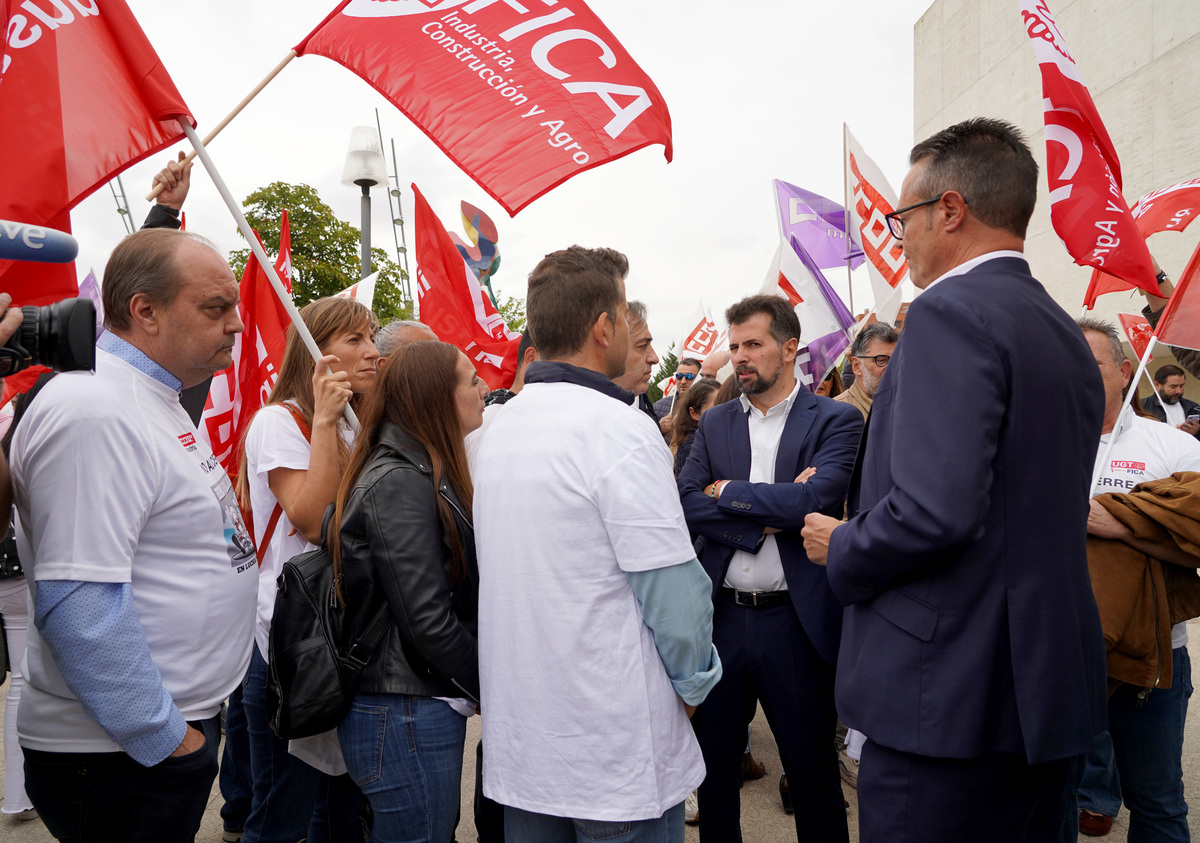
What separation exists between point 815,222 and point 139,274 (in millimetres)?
7050

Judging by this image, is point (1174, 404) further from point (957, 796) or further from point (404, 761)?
point (404, 761)

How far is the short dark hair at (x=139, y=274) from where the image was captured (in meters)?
2.07

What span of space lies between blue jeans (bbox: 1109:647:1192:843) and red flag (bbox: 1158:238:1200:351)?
1.41 meters

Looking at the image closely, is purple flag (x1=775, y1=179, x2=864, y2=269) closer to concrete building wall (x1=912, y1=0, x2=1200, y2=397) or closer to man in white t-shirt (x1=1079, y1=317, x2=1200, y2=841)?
man in white t-shirt (x1=1079, y1=317, x2=1200, y2=841)

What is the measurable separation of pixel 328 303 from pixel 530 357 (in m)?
0.92

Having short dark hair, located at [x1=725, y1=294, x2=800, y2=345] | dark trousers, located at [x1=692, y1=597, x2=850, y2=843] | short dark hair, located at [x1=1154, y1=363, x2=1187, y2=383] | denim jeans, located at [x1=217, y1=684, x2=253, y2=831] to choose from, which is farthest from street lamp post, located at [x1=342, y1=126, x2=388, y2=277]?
short dark hair, located at [x1=1154, y1=363, x2=1187, y2=383]

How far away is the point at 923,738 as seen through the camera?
1831 millimetres

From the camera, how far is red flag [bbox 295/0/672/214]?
269cm

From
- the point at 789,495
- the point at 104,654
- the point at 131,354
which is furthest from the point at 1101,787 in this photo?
the point at 131,354

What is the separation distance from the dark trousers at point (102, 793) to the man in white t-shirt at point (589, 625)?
0.79m

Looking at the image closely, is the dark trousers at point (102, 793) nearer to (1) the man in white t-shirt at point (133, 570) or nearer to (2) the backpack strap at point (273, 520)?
(1) the man in white t-shirt at point (133, 570)

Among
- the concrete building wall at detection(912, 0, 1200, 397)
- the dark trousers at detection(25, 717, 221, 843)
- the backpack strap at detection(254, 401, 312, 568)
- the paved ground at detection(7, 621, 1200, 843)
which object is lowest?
the paved ground at detection(7, 621, 1200, 843)

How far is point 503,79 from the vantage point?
2822mm

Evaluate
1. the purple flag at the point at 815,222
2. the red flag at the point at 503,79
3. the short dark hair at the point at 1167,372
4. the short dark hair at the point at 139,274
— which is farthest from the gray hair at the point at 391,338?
the short dark hair at the point at 1167,372
